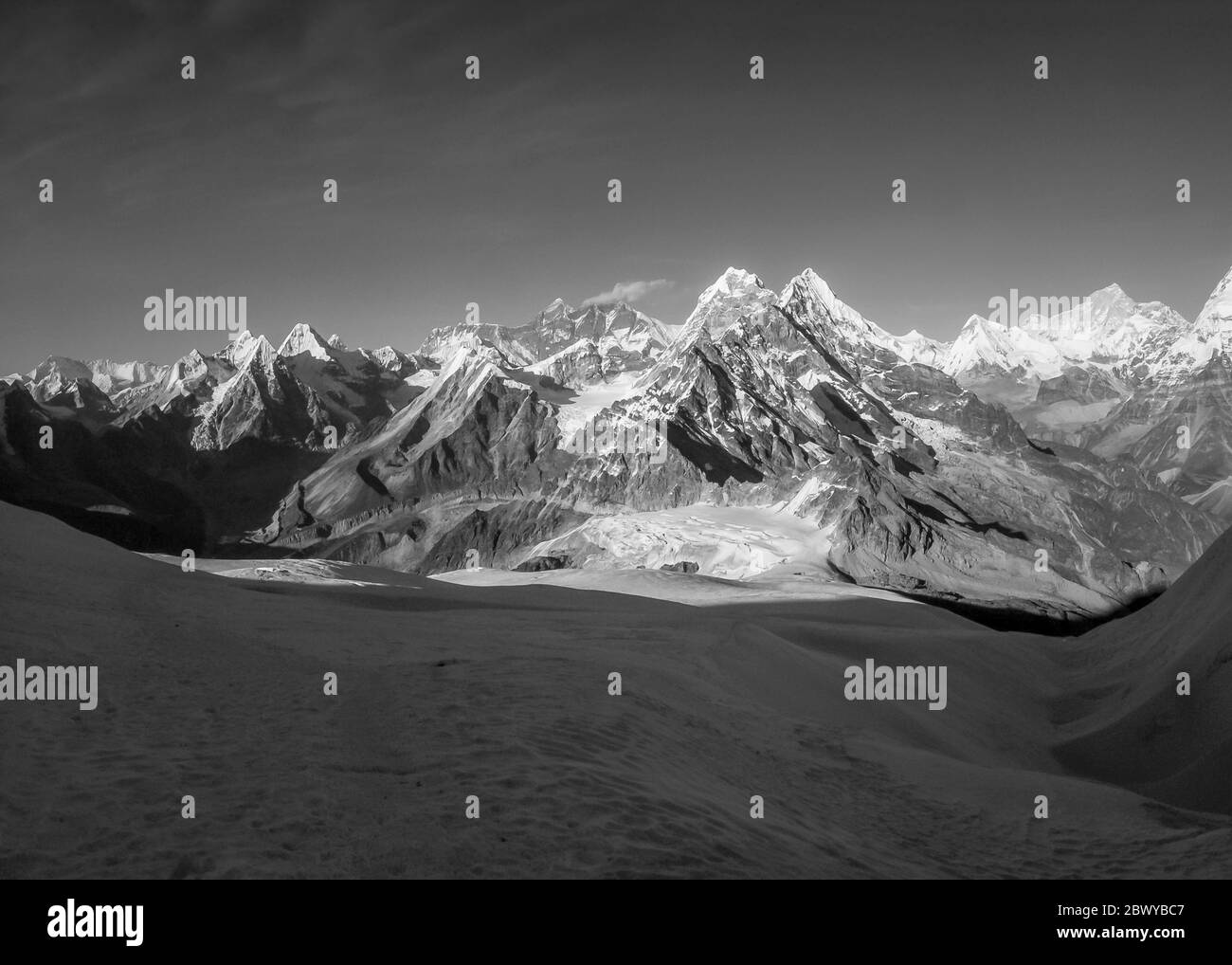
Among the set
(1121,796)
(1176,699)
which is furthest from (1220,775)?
(1176,699)

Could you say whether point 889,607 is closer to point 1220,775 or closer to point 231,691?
point 1220,775

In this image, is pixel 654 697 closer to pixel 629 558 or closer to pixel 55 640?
pixel 55 640

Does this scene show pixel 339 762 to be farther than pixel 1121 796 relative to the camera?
No

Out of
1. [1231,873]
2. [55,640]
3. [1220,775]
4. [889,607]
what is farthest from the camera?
[889,607]

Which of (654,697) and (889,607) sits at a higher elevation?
(654,697)

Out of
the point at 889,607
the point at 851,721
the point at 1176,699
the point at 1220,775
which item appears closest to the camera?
the point at 1220,775

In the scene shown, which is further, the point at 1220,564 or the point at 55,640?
the point at 1220,564

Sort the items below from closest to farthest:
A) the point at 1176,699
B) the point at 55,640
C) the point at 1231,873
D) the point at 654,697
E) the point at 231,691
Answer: the point at 1231,873 < the point at 231,691 < the point at 55,640 < the point at 654,697 < the point at 1176,699

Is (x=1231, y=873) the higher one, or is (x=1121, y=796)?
(x=1231, y=873)
